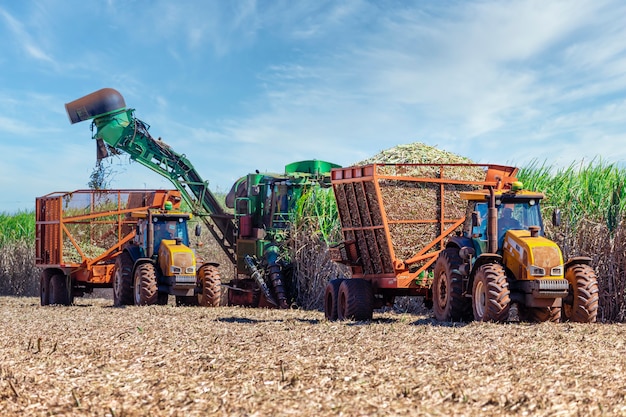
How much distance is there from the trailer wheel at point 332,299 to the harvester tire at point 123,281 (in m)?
5.73

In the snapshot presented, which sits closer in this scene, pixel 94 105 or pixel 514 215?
pixel 514 215

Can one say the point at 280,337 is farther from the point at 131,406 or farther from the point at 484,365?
the point at 131,406

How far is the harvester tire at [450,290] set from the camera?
39.8 ft

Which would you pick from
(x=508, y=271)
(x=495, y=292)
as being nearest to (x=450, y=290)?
(x=508, y=271)

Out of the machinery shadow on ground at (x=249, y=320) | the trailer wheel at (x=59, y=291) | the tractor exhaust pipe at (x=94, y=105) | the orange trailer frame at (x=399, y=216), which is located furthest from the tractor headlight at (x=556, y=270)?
the tractor exhaust pipe at (x=94, y=105)

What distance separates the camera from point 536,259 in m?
11.4

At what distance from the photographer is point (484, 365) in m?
8.05

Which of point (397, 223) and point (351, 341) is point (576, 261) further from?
point (351, 341)

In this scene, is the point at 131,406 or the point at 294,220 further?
the point at 294,220

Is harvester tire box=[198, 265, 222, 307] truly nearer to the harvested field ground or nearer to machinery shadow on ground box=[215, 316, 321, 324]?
machinery shadow on ground box=[215, 316, 321, 324]

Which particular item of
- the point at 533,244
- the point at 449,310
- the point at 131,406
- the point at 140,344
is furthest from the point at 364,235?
the point at 131,406

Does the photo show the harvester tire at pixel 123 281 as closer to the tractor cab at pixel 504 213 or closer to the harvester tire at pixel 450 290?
the harvester tire at pixel 450 290

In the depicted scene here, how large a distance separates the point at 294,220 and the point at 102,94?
22.5ft

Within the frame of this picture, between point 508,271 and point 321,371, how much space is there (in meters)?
5.09
